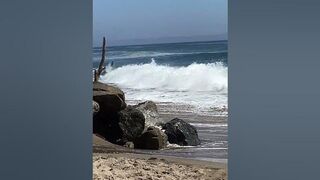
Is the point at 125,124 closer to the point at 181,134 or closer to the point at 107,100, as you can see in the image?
the point at 107,100

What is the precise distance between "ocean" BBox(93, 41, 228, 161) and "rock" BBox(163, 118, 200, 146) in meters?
0.13

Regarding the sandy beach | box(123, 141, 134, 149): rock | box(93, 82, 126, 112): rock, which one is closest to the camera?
the sandy beach

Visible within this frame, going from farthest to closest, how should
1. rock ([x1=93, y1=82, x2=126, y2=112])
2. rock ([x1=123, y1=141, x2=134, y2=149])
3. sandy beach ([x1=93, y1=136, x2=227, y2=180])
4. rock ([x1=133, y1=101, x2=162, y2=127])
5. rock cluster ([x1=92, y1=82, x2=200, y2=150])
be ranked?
rock ([x1=133, y1=101, x2=162, y2=127])
rock ([x1=93, y1=82, x2=126, y2=112])
rock cluster ([x1=92, y1=82, x2=200, y2=150])
rock ([x1=123, y1=141, x2=134, y2=149])
sandy beach ([x1=93, y1=136, x2=227, y2=180])

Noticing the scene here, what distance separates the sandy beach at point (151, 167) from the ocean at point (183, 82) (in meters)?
0.37

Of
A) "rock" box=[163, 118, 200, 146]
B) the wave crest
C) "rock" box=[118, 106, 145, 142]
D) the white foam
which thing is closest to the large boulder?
"rock" box=[118, 106, 145, 142]

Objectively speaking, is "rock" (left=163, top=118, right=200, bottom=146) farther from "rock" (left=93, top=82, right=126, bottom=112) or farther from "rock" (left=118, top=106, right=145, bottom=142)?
"rock" (left=93, top=82, right=126, bottom=112)

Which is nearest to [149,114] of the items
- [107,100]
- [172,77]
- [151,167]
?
[107,100]

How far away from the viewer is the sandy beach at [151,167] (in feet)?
14.7

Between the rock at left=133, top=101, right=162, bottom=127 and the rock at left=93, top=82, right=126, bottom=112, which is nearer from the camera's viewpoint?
the rock at left=93, top=82, right=126, bottom=112

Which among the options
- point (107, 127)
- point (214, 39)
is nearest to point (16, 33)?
point (107, 127)

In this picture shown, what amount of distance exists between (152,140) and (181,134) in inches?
20.4

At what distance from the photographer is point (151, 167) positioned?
4.71 m

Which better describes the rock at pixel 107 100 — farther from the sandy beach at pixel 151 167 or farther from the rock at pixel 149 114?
the sandy beach at pixel 151 167

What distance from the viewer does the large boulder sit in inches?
245
